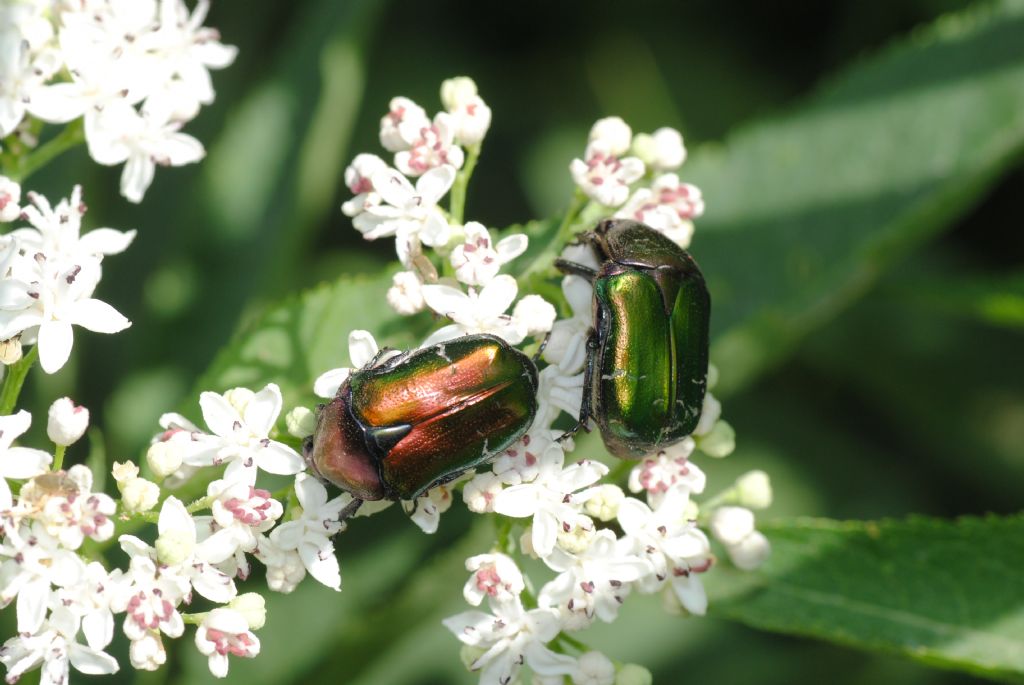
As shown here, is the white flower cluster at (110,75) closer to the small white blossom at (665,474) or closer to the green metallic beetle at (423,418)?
the green metallic beetle at (423,418)

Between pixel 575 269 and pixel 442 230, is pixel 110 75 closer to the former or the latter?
pixel 442 230

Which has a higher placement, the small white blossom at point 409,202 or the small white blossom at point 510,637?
the small white blossom at point 409,202

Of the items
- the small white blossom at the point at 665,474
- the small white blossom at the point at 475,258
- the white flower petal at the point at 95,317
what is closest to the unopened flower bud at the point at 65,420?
the white flower petal at the point at 95,317

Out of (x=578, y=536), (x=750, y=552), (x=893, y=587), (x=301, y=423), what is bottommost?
(x=893, y=587)

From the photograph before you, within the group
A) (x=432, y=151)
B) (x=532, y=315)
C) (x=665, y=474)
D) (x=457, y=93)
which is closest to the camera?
(x=532, y=315)

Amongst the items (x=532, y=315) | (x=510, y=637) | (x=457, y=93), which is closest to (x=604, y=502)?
(x=510, y=637)

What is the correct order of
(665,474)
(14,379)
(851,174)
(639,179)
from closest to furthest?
(14,379) < (665,474) < (639,179) < (851,174)

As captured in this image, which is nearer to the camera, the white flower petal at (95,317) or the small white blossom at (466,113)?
the white flower petal at (95,317)
